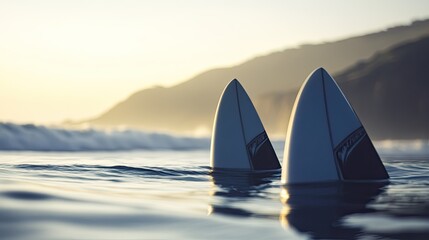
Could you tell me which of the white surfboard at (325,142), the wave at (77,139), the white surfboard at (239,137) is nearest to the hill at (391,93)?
the wave at (77,139)

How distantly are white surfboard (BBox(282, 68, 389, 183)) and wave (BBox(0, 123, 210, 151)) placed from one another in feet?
140

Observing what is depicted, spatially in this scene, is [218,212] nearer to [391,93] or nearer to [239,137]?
[239,137]

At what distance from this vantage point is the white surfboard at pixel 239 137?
1772cm

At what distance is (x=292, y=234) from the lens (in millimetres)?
6934

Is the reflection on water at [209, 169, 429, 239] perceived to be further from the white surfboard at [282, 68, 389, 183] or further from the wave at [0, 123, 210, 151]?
the wave at [0, 123, 210, 151]

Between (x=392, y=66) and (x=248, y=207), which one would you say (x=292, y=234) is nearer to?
(x=248, y=207)

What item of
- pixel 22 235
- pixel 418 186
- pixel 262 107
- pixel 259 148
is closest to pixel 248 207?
pixel 22 235

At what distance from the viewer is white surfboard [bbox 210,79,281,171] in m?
17.7

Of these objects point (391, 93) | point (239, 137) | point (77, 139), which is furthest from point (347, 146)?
point (391, 93)

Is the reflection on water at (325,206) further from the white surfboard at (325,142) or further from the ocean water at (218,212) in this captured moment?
the white surfboard at (325,142)

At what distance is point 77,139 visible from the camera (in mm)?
65250

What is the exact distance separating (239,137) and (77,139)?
166 ft

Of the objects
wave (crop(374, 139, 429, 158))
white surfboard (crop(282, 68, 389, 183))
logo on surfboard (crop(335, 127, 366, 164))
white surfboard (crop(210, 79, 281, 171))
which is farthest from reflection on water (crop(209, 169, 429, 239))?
wave (crop(374, 139, 429, 158))

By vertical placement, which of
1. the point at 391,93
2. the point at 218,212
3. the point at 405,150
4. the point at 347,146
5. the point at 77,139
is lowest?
the point at 218,212
